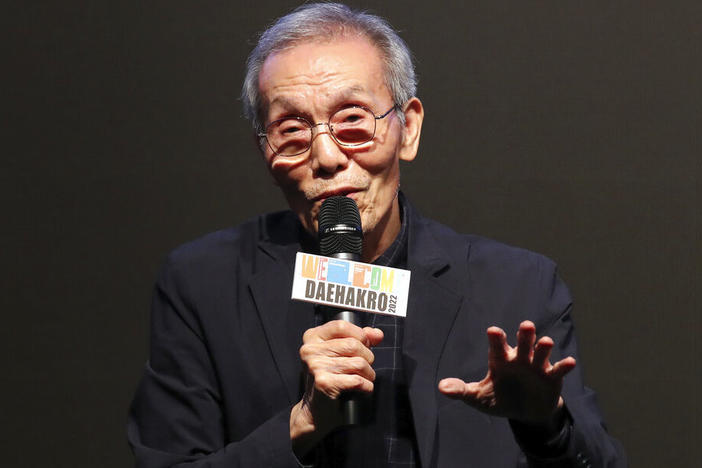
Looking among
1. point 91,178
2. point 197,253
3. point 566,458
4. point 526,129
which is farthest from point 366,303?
point 91,178

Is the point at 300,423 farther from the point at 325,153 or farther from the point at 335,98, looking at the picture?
the point at 335,98

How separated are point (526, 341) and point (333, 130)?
68 cm

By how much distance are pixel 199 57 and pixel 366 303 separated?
4.55 ft

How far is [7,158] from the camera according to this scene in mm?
2928

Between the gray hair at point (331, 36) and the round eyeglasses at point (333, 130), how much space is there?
108 millimetres

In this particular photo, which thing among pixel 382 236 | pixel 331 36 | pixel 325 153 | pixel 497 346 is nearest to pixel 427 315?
pixel 382 236

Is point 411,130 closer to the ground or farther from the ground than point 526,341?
farther from the ground

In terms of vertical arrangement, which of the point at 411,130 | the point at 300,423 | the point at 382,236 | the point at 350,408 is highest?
the point at 411,130

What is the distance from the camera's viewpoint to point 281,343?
7.23 ft

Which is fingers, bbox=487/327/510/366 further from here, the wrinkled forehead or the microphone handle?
the wrinkled forehead

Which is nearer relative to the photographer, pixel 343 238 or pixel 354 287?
pixel 354 287

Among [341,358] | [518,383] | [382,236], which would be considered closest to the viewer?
[341,358]

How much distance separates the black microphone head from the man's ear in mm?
435

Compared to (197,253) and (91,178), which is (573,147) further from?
(91,178)
